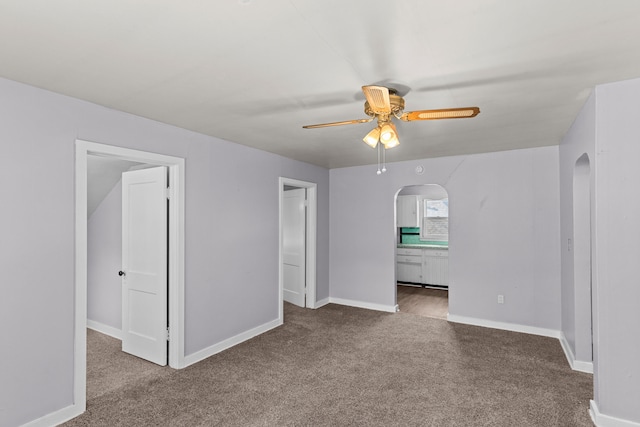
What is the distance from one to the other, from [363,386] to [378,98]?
2411mm

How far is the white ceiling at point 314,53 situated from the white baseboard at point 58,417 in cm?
231

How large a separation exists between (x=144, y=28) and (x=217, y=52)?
0.36 metres

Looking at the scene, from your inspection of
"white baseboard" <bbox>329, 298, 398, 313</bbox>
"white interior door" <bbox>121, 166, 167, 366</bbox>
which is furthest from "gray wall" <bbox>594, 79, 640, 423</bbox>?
"white interior door" <bbox>121, 166, 167, 366</bbox>

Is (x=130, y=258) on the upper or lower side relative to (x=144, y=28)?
lower

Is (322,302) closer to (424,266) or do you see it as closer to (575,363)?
(424,266)

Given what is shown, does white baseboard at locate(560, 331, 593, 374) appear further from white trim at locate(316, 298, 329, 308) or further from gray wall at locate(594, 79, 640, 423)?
white trim at locate(316, 298, 329, 308)

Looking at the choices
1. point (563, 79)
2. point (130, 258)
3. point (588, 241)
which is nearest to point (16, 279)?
point (130, 258)

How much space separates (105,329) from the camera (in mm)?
4262

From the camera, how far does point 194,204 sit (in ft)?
11.4

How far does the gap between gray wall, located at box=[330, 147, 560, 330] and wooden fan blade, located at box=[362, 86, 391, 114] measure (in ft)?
9.92

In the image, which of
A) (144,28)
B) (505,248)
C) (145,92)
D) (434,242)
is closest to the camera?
(144,28)

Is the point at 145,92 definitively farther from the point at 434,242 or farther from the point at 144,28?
the point at 434,242

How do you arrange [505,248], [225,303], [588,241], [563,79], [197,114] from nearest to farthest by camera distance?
1. [563,79]
2. [197,114]
3. [588,241]
4. [225,303]
5. [505,248]

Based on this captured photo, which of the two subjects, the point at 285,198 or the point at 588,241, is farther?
the point at 285,198
